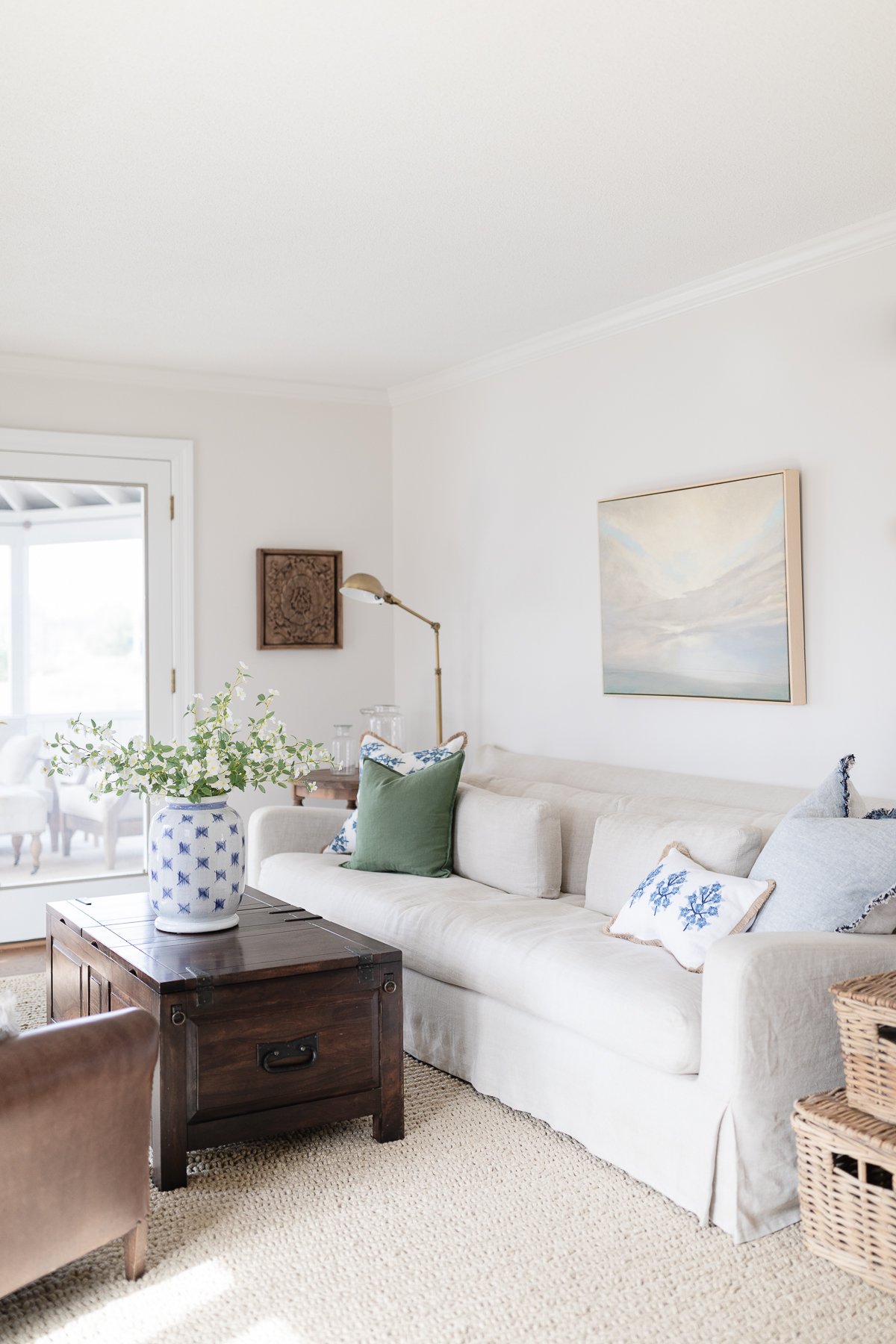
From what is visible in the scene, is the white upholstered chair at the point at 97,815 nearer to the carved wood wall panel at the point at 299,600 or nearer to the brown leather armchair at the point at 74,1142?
the carved wood wall panel at the point at 299,600

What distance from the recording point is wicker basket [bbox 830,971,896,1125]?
2.20 m

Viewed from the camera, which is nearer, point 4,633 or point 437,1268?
point 437,1268

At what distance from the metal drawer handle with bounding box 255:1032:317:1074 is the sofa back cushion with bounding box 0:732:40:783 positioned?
2690 mm

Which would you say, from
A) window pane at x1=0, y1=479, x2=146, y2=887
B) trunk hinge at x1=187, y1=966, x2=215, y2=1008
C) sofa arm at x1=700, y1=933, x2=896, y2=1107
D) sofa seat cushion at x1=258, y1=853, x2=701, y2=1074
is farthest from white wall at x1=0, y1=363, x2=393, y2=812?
sofa arm at x1=700, y1=933, x2=896, y2=1107

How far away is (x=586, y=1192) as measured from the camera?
2561 mm

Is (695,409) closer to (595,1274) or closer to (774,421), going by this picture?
(774,421)

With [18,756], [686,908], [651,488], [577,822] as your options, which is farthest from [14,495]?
[686,908]

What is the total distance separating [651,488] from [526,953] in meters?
1.97

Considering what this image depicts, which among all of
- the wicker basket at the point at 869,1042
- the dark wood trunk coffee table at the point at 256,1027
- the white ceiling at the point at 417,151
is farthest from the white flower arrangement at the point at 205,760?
the wicker basket at the point at 869,1042

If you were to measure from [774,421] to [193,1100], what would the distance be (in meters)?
2.68

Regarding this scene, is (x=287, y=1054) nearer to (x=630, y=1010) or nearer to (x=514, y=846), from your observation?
(x=630, y=1010)

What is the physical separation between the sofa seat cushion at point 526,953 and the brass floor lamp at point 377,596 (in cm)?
115

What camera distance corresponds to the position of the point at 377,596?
4941 millimetres

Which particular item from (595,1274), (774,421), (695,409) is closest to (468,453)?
(695,409)
